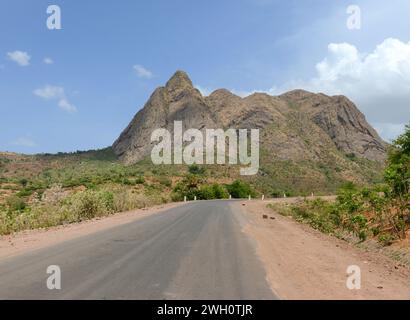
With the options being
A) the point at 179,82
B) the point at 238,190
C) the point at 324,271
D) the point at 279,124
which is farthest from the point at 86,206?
the point at 179,82

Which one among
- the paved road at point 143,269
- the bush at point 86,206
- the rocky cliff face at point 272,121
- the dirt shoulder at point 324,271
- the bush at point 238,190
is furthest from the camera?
the rocky cliff face at point 272,121

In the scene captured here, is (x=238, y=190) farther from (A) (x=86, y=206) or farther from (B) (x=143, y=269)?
(B) (x=143, y=269)

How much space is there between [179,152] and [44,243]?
305 feet

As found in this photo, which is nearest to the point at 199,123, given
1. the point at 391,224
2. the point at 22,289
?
the point at 391,224

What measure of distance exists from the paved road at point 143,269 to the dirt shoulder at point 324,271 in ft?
1.34

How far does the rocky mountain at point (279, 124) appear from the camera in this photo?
11869cm

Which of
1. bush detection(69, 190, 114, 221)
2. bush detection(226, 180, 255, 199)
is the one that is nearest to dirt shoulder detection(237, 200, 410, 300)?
bush detection(69, 190, 114, 221)

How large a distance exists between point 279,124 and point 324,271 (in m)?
129

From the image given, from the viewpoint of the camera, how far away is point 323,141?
13638cm

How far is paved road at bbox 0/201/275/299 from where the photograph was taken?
684 cm

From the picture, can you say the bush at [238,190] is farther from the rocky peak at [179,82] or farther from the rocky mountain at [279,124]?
the rocky peak at [179,82]

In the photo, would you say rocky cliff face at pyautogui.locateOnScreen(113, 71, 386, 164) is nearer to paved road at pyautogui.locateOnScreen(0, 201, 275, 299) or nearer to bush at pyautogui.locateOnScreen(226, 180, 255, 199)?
bush at pyautogui.locateOnScreen(226, 180, 255, 199)

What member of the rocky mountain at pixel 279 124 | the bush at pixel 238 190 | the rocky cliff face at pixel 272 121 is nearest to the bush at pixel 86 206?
the bush at pixel 238 190

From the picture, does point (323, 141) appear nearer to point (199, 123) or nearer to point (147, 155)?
point (199, 123)
